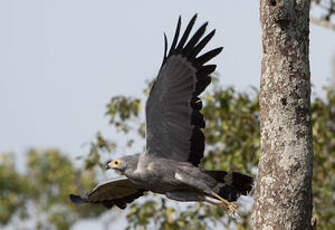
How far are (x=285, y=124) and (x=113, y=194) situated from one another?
3.32 m

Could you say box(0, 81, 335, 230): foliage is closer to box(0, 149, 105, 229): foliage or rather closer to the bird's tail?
the bird's tail

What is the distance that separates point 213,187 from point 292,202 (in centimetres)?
164

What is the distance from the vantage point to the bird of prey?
6352 millimetres

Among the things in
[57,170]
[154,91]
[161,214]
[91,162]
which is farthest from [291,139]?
[57,170]

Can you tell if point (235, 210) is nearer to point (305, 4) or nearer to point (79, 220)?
point (305, 4)

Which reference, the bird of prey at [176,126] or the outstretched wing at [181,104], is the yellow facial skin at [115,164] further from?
the outstretched wing at [181,104]

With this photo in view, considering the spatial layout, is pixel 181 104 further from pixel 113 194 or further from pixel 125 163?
pixel 113 194

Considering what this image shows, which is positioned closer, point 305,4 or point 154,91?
point 305,4

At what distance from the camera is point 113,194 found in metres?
7.55

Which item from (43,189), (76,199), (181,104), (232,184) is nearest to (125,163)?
(181,104)

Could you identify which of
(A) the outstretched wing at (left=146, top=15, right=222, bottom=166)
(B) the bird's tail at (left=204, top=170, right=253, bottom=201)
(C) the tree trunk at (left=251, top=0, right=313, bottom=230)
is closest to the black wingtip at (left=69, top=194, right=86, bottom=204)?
(A) the outstretched wing at (left=146, top=15, right=222, bottom=166)

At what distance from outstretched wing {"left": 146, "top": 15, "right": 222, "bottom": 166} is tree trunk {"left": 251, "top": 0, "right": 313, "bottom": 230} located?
159cm

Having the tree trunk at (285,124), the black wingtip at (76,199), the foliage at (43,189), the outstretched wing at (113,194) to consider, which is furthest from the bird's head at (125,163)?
the foliage at (43,189)

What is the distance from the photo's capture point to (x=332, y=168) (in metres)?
9.47
